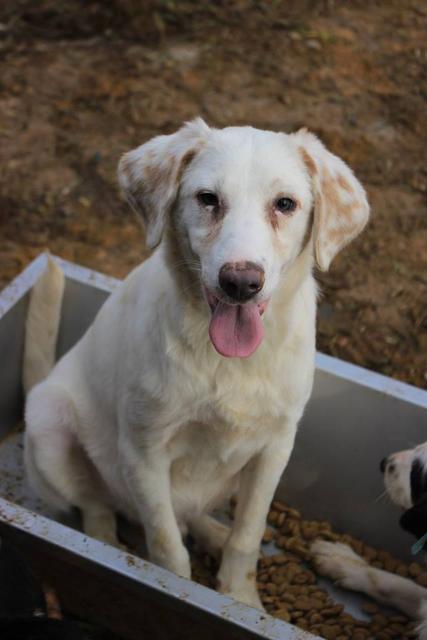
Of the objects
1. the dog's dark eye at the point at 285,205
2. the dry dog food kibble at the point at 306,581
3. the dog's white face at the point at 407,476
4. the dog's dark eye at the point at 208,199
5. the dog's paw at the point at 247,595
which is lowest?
the dry dog food kibble at the point at 306,581

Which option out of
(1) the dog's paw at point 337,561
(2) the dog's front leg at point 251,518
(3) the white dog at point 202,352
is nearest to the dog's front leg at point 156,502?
(3) the white dog at point 202,352

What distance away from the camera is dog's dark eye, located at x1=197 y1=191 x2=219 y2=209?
2.27 m

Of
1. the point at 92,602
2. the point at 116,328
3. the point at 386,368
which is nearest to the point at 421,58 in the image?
the point at 386,368

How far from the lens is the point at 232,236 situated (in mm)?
2166

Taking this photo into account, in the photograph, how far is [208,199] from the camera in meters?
2.28

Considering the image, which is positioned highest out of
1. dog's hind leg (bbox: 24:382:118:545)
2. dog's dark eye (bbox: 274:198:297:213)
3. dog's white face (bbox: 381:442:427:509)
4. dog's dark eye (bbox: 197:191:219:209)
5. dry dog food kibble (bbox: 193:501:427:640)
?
dog's dark eye (bbox: 274:198:297:213)

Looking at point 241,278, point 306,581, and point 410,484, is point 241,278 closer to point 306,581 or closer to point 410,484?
point 410,484

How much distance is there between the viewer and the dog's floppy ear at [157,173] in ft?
7.68

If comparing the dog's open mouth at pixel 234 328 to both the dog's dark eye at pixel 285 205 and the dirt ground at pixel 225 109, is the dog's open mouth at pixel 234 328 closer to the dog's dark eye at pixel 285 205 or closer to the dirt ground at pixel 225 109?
the dog's dark eye at pixel 285 205

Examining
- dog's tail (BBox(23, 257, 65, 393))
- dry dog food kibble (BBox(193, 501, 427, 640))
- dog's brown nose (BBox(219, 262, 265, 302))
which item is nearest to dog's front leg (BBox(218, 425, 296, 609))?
dry dog food kibble (BBox(193, 501, 427, 640))

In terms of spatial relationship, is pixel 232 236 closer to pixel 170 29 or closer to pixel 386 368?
pixel 386 368

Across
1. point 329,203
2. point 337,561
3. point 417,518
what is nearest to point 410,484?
point 417,518

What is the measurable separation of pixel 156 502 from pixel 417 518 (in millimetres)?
723

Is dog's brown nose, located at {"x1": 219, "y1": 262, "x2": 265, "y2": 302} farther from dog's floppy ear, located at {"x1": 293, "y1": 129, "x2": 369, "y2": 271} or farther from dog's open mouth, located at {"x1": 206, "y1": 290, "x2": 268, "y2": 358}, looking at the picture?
dog's floppy ear, located at {"x1": 293, "y1": 129, "x2": 369, "y2": 271}
